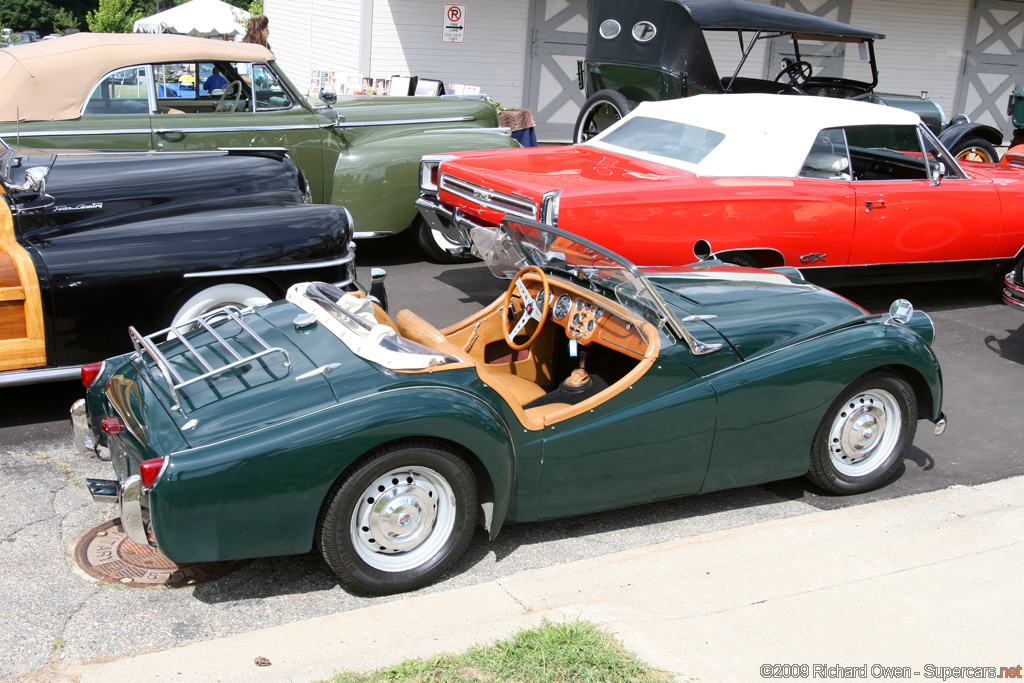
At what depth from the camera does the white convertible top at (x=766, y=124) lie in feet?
22.8

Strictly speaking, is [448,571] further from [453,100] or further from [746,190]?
[453,100]

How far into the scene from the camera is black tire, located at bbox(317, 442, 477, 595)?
11.0 ft

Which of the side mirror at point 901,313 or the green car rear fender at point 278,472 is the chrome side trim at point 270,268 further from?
the side mirror at point 901,313

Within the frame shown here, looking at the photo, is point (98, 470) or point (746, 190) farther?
point (746, 190)

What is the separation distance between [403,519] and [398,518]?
23 mm

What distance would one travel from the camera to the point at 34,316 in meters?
4.71

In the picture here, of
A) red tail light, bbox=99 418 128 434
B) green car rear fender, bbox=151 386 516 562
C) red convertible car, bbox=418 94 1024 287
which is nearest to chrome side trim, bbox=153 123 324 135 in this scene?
red convertible car, bbox=418 94 1024 287

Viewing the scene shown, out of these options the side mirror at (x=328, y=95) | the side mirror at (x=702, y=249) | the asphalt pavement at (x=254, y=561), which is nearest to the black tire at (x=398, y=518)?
the asphalt pavement at (x=254, y=561)

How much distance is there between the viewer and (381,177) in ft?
26.8

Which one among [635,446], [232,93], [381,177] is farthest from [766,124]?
[232,93]

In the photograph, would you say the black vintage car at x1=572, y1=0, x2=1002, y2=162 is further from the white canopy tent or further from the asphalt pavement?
the white canopy tent

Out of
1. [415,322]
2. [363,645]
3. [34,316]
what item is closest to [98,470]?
[34,316]

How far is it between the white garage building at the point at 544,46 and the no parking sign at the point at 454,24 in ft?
0.08

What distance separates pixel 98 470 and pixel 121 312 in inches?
35.4
